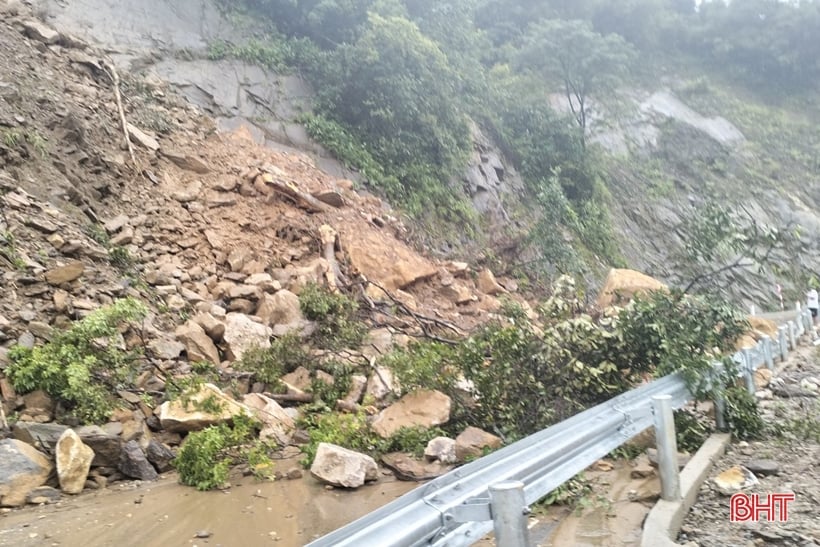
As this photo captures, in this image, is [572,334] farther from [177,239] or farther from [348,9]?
[348,9]

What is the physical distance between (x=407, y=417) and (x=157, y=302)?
3988 mm

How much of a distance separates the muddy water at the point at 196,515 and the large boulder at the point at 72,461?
15 cm

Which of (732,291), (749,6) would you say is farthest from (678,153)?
(749,6)

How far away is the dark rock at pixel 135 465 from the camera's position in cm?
482

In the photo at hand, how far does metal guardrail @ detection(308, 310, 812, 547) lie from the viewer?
179 centimetres

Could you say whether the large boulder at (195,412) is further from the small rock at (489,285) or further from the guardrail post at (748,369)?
the small rock at (489,285)

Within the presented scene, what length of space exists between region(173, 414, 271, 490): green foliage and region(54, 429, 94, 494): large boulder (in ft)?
2.25

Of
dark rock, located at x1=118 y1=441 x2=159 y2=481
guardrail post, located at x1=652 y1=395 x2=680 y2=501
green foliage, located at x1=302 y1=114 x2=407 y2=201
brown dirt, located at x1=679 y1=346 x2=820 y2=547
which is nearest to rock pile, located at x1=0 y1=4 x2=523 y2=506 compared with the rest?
dark rock, located at x1=118 y1=441 x2=159 y2=481

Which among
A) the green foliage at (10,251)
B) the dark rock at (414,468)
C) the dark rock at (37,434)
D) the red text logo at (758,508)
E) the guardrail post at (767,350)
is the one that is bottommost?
the guardrail post at (767,350)

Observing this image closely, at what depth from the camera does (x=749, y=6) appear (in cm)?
3209

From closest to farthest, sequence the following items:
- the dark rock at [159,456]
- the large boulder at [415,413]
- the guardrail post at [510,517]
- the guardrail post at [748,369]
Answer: the guardrail post at [510,517] → the dark rock at [159,456] → the large boulder at [415,413] → the guardrail post at [748,369]

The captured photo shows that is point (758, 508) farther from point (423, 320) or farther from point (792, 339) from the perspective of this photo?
point (792, 339)

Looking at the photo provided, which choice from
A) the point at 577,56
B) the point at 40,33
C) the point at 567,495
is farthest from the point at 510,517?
the point at 577,56

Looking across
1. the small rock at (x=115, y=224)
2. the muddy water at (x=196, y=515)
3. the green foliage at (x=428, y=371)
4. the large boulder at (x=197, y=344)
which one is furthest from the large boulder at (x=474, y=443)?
the small rock at (x=115, y=224)
